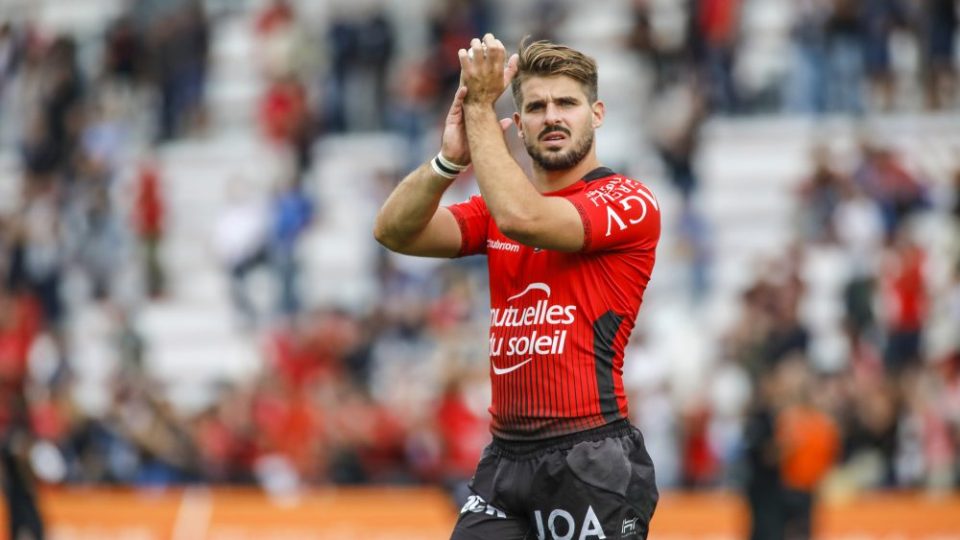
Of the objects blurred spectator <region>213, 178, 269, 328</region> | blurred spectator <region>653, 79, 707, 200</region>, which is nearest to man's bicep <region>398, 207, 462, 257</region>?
blurred spectator <region>653, 79, 707, 200</region>

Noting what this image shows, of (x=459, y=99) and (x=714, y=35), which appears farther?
(x=714, y=35)

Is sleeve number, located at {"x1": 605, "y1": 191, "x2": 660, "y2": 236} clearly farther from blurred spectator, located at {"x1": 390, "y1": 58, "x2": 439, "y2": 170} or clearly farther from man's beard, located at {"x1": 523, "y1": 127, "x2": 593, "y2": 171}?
blurred spectator, located at {"x1": 390, "y1": 58, "x2": 439, "y2": 170}

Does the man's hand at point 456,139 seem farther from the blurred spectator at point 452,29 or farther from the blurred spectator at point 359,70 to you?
the blurred spectator at point 359,70

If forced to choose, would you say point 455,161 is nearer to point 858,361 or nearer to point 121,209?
point 858,361

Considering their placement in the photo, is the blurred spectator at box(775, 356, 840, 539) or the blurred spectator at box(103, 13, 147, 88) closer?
the blurred spectator at box(775, 356, 840, 539)

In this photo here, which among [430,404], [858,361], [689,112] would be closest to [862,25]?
[689,112]

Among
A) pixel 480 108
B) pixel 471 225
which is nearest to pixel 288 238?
pixel 471 225

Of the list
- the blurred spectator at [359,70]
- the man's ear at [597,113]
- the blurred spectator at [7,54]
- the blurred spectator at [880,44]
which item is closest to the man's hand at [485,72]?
the man's ear at [597,113]

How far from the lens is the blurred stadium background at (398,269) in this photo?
45.9 ft

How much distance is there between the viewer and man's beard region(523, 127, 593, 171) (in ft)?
19.8

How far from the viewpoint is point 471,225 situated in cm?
638

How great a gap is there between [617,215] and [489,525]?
1.10 metres

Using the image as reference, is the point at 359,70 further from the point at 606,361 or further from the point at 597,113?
the point at 606,361

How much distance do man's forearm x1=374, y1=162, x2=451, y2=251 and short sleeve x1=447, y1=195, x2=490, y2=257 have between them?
6.9 inches
